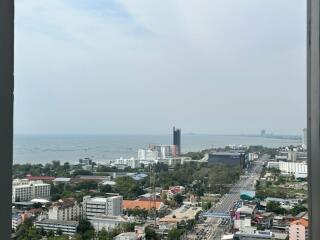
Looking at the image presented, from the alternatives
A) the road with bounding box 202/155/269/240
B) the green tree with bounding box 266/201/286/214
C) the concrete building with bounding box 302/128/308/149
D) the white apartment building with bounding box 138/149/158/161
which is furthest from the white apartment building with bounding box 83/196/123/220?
the concrete building with bounding box 302/128/308/149

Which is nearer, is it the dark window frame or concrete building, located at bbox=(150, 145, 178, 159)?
the dark window frame

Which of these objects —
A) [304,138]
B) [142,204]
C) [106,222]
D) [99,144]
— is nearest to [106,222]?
[106,222]

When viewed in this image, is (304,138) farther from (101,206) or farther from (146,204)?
(101,206)

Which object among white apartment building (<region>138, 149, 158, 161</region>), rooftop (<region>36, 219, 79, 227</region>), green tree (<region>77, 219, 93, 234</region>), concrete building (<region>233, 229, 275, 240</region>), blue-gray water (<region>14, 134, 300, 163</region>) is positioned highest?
blue-gray water (<region>14, 134, 300, 163</region>)

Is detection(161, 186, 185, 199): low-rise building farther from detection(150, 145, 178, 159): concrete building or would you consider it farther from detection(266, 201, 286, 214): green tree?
detection(266, 201, 286, 214): green tree
